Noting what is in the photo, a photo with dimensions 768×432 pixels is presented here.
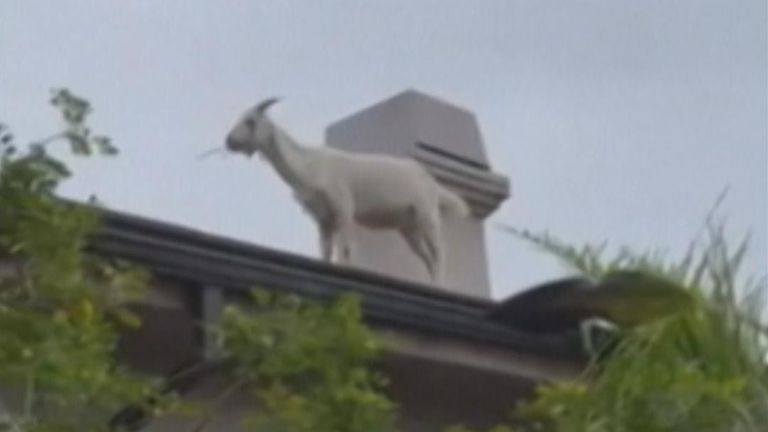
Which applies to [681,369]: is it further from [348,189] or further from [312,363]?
[348,189]

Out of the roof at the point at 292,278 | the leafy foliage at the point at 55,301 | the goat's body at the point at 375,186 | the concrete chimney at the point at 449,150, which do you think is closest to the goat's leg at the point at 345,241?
the goat's body at the point at 375,186

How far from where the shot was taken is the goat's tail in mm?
14286

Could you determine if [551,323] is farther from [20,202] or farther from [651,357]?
[20,202]

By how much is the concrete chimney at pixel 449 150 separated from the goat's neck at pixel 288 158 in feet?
6.58

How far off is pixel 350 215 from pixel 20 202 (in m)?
5.43

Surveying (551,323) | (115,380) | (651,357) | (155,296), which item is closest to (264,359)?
(115,380)

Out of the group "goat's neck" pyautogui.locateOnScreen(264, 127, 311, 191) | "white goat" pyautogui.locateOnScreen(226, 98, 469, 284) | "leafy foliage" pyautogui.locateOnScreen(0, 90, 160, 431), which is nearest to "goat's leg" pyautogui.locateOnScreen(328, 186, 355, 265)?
"white goat" pyautogui.locateOnScreen(226, 98, 469, 284)

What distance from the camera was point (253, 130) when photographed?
12.4 meters

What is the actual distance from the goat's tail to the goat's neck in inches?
57.6

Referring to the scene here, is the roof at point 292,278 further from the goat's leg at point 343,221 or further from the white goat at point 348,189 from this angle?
the goat's leg at point 343,221

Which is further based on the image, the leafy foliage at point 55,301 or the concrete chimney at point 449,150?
the concrete chimney at point 449,150

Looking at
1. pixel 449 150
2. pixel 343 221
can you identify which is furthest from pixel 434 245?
pixel 449 150

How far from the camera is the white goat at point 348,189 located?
1246 cm

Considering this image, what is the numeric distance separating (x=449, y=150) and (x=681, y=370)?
8.17 metres
